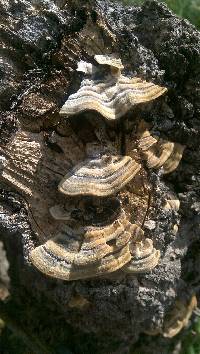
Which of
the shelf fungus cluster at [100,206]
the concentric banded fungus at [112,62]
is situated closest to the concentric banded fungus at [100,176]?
the shelf fungus cluster at [100,206]

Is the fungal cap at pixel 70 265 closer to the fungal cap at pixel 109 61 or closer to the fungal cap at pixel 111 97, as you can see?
the fungal cap at pixel 111 97

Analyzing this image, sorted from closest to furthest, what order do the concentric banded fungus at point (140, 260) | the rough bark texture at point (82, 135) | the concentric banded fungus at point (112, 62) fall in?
1. the concentric banded fungus at point (112, 62)
2. the concentric banded fungus at point (140, 260)
3. the rough bark texture at point (82, 135)

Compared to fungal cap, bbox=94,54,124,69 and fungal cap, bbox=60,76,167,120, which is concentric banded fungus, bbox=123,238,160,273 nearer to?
fungal cap, bbox=60,76,167,120

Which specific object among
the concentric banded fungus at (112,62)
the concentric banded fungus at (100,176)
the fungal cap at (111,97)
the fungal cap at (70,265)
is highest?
the concentric banded fungus at (112,62)

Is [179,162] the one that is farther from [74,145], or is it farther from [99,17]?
[99,17]

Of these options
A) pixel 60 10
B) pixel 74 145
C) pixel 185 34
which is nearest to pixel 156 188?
pixel 74 145

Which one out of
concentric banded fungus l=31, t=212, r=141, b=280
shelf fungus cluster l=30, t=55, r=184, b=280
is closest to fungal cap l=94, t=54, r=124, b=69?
shelf fungus cluster l=30, t=55, r=184, b=280
